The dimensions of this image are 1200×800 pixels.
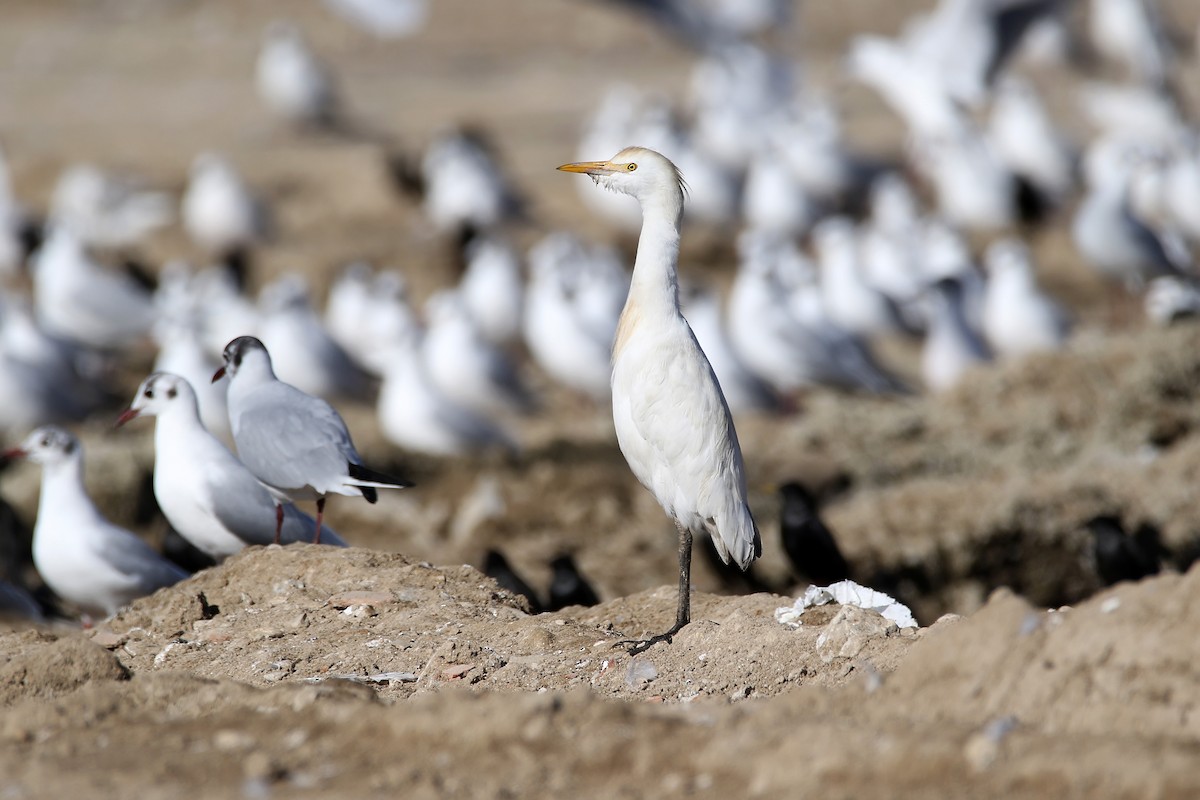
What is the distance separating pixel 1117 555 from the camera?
8.59 meters

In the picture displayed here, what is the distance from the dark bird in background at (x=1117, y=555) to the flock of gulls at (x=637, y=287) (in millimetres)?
1606

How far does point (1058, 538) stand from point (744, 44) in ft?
46.9

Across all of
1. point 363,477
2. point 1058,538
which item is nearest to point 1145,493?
point 1058,538

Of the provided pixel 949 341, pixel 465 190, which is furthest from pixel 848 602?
pixel 465 190

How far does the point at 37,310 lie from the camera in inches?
706

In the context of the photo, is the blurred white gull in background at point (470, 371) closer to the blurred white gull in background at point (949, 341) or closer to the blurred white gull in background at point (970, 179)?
the blurred white gull in background at point (949, 341)

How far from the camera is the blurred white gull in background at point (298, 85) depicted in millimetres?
26719

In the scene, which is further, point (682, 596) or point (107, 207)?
point (107, 207)

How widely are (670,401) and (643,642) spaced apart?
0.92 metres

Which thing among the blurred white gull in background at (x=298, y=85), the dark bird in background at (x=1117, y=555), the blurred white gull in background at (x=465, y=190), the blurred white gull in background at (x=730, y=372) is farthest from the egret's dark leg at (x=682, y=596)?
the blurred white gull in background at (x=298, y=85)

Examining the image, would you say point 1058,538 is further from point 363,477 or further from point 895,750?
point 895,750


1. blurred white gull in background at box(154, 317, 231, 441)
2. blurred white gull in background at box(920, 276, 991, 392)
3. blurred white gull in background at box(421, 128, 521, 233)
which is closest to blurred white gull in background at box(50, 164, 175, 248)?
blurred white gull in background at box(421, 128, 521, 233)

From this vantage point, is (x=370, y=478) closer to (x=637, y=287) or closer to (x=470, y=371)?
(x=637, y=287)

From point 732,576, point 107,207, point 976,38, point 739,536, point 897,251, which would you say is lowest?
point 732,576
